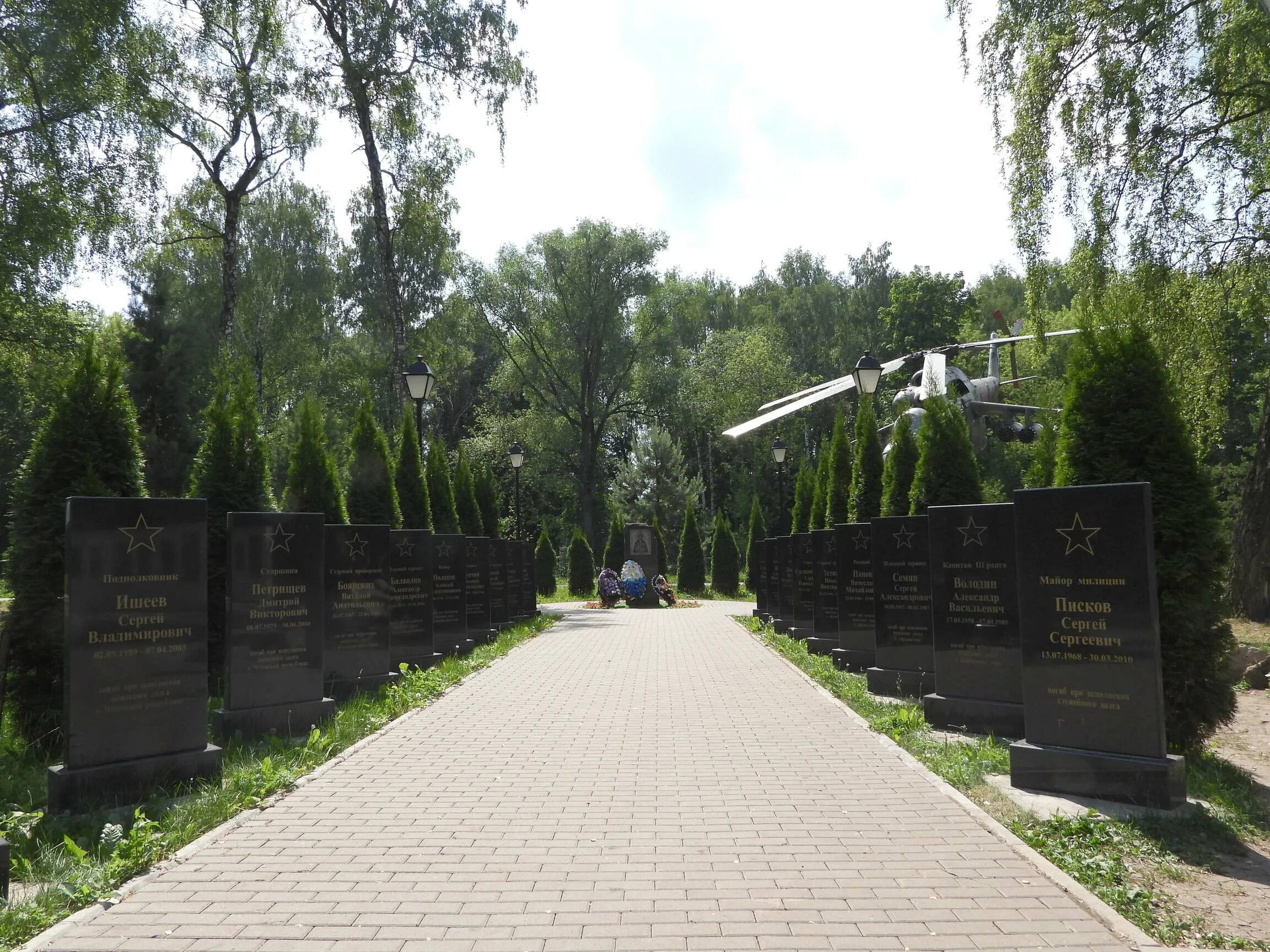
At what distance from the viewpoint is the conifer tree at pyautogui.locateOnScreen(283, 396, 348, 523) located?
11.1 meters

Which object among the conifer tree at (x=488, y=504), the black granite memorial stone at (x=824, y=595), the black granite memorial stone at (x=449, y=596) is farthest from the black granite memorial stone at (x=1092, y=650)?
the conifer tree at (x=488, y=504)

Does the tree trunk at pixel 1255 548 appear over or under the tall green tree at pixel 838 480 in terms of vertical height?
under

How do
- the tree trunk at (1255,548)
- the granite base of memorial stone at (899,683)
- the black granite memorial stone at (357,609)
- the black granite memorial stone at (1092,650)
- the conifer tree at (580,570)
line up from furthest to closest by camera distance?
the conifer tree at (580,570), the tree trunk at (1255,548), the black granite memorial stone at (357,609), the granite base of memorial stone at (899,683), the black granite memorial stone at (1092,650)

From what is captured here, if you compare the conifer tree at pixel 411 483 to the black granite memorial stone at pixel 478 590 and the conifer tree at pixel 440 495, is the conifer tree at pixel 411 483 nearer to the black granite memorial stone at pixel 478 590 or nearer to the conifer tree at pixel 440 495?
the black granite memorial stone at pixel 478 590

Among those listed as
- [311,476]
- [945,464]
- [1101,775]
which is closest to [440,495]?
[311,476]

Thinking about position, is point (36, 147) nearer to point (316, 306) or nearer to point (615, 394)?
point (316, 306)

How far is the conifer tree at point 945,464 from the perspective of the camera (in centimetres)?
999

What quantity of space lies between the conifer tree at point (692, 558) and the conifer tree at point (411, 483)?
18.7m

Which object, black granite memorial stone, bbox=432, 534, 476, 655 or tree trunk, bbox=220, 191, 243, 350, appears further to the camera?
tree trunk, bbox=220, 191, 243, 350

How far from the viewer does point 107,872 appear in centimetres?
434

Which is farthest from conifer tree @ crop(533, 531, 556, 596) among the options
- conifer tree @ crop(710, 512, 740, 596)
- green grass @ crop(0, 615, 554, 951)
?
green grass @ crop(0, 615, 554, 951)

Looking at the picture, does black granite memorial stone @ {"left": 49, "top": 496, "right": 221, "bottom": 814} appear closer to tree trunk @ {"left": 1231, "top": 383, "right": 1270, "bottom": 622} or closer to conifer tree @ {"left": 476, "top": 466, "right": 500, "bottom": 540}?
tree trunk @ {"left": 1231, "top": 383, "right": 1270, "bottom": 622}

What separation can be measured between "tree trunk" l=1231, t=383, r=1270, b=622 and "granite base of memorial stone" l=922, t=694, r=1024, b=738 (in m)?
8.68

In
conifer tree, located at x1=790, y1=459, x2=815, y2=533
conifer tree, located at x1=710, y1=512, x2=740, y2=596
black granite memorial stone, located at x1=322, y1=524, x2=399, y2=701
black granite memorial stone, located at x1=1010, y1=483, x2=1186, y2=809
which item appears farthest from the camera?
conifer tree, located at x1=710, y1=512, x2=740, y2=596
